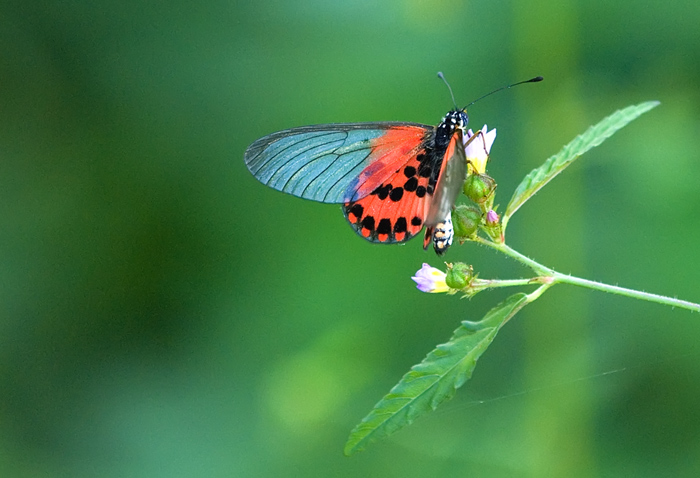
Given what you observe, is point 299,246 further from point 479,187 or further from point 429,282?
point 479,187

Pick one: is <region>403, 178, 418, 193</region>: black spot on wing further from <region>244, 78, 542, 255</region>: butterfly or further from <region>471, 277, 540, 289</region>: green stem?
<region>471, 277, 540, 289</region>: green stem

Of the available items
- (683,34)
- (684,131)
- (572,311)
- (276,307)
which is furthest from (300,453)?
(683,34)

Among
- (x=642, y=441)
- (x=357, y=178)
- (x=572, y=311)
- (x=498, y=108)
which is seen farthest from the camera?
(x=498, y=108)

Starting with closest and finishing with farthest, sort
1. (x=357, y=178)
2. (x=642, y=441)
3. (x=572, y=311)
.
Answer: (x=357, y=178), (x=642, y=441), (x=572, y=311)

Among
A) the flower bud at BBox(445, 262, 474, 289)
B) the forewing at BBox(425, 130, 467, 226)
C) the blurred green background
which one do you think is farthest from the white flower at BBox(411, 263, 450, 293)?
the blurred green background

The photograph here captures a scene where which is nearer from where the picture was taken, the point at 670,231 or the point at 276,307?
the point at 670,231

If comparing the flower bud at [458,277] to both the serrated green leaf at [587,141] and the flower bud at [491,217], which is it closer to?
the flower bud at [491,217]

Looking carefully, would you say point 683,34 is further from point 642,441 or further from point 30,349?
point 30,349
